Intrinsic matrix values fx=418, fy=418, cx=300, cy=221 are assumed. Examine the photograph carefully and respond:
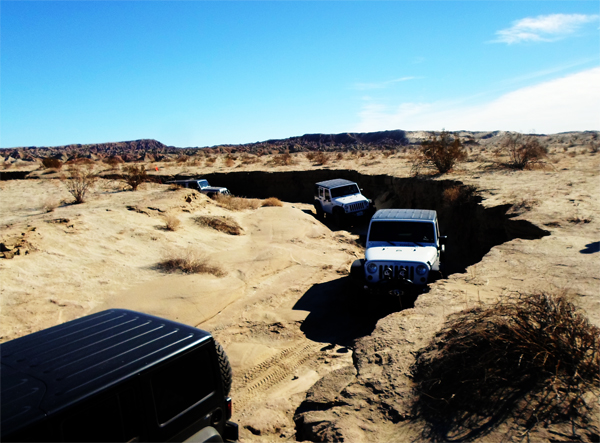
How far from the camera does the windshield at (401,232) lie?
9.64 m

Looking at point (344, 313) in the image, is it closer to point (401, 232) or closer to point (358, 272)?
point (358, 272)

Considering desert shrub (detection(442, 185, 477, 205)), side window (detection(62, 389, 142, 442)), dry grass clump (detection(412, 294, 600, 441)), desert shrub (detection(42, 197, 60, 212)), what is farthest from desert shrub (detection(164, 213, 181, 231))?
side window (detection(62, 389, 142, 442))

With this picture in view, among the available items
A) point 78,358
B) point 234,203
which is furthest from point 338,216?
point 78,358

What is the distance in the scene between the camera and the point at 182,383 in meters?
3.34

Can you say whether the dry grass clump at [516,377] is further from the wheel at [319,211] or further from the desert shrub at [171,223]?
the wheel at [319,211]

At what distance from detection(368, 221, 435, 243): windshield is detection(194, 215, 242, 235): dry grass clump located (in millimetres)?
6548

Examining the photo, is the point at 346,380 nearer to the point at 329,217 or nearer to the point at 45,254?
the point at 45,254

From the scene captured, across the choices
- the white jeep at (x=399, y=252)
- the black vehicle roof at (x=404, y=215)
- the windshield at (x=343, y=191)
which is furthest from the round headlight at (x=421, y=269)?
the windshield at (x=343, y=191)

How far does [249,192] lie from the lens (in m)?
29.4

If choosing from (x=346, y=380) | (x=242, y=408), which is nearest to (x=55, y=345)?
(x=242, y=408)

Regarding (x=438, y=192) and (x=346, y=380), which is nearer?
(x=346, y=380)

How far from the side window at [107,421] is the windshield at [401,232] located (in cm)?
753

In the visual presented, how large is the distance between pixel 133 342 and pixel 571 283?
692 centimetres

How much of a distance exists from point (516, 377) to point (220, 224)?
40.4ft
